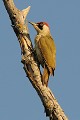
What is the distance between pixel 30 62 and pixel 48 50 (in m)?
1.03

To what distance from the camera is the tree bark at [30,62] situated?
620 cm

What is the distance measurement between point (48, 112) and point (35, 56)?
1395mm

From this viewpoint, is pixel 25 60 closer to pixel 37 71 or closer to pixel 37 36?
pixel 37 71

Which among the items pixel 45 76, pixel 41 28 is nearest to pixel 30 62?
pixel 45 76

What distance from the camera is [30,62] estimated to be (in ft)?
22.1

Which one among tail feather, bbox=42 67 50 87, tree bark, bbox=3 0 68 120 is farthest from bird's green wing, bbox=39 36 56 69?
tree bark, bbox=3 0 68 120

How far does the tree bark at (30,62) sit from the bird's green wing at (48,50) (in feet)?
1.42

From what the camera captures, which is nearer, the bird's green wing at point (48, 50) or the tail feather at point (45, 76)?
the tail feather at point (45, 76)

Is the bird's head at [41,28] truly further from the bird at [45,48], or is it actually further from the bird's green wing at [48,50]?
the bird's green wing at [48,50]

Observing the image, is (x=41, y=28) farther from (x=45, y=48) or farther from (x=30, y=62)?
(x=30, y=62)

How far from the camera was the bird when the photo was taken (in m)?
7.21

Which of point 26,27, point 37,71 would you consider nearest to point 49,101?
point 37,71

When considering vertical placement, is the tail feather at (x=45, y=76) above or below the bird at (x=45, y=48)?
below

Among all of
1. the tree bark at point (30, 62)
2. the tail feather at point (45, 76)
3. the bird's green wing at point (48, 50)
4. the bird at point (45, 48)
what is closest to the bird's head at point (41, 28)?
the bird at point (45, 48)
